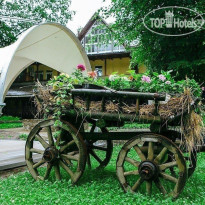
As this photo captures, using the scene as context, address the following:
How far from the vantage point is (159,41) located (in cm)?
1633

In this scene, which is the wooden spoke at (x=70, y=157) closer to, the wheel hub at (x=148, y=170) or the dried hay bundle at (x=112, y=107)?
the dried hay bundle at (x=112, y=107)

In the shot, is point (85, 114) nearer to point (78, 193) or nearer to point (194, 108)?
point (78, 193)

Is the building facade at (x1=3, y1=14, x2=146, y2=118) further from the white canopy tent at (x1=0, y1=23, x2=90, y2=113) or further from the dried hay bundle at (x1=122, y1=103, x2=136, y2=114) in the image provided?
the dried hay bundle at (x1=122, y1=103, x2=136, y2=114)

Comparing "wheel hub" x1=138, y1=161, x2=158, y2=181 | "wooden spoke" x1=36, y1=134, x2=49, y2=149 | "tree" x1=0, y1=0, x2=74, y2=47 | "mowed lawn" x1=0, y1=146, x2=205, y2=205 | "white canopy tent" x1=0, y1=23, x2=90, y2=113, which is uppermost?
"tree" x1=0, y1=0, x2=74, y2=47

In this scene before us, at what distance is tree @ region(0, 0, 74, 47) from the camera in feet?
104

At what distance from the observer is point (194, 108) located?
4.14 metres

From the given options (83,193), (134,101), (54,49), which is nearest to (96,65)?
(54,49)

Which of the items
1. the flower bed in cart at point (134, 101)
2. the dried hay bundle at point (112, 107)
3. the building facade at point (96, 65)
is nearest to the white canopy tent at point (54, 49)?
the flower bed in cart at point (134, 101)

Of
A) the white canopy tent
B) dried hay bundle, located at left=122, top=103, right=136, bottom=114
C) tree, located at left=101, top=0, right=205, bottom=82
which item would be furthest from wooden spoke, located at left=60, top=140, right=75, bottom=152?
tree, located at left=101, top=0, right=205, bottom=82

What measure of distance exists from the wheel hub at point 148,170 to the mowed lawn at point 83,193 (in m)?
0.26

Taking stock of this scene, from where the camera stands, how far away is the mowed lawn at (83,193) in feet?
13.1

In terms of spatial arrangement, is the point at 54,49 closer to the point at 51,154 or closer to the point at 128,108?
the point at 51,154

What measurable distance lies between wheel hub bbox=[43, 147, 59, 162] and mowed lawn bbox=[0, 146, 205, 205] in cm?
36

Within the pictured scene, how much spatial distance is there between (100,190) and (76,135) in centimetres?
89
